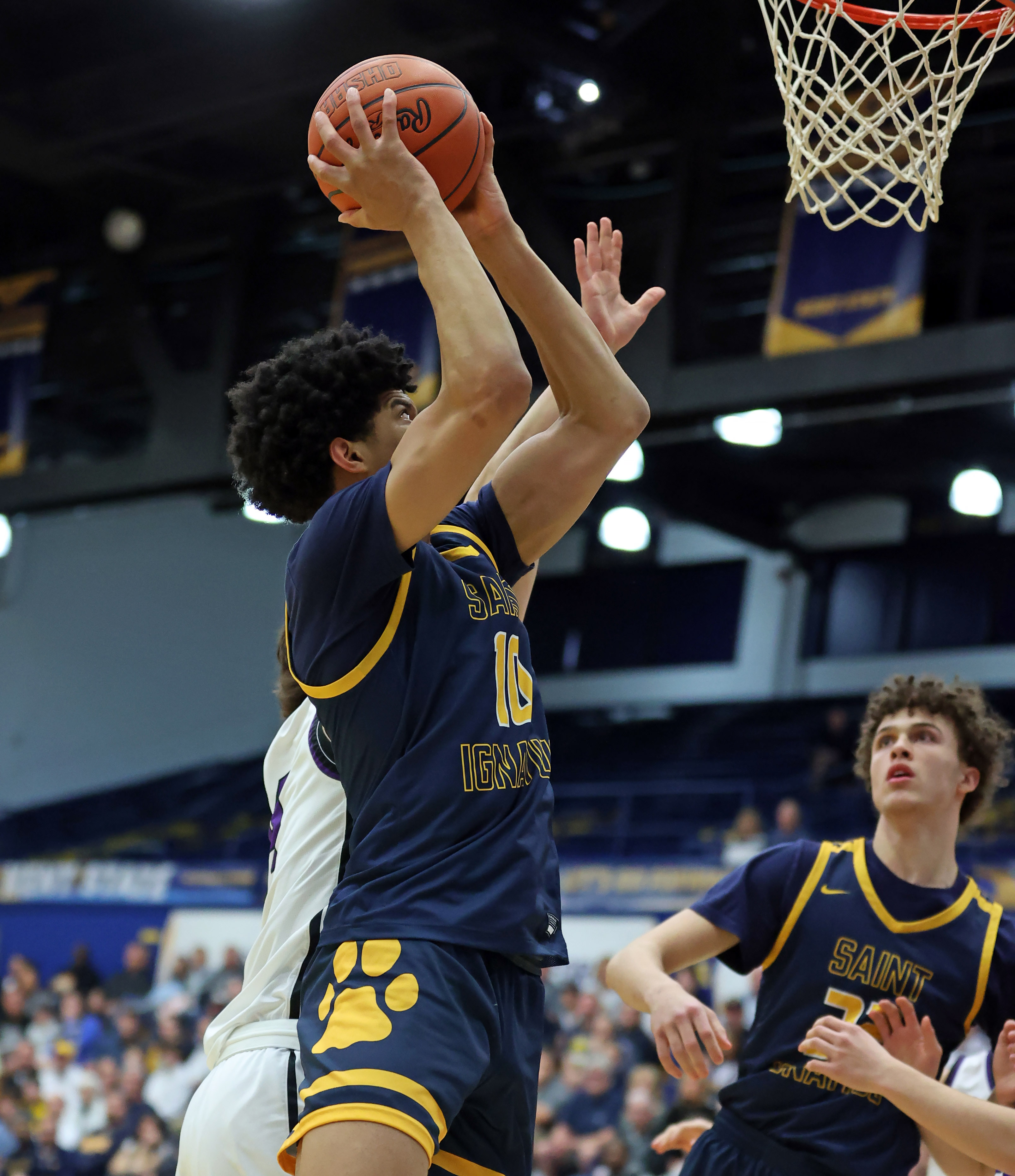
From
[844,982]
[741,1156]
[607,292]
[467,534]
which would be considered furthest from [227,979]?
[467,534]

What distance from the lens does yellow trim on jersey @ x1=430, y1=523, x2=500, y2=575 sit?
2.47 m

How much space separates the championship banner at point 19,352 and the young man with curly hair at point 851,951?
9255mm

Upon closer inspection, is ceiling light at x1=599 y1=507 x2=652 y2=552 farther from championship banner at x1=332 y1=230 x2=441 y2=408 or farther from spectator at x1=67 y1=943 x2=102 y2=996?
spectator at x1=67 y1=943 x2=102 y2=996

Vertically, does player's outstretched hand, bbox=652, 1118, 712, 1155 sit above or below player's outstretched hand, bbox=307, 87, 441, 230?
below

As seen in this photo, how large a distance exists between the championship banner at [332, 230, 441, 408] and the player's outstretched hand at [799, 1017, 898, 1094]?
6.68 meters

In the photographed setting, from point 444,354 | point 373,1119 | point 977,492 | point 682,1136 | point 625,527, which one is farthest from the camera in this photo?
point 625,527

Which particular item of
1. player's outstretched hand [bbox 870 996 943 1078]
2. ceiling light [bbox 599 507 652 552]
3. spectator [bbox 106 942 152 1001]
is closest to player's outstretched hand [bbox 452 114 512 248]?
player's outstretched hand [bbox 870 996 943 1078]

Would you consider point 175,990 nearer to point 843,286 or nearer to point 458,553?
point 843,286

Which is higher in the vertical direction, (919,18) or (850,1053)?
(919,18)

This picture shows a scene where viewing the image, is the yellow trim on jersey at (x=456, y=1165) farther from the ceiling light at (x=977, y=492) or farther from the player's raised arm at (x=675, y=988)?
the ceiling light at (x=977, y=492)

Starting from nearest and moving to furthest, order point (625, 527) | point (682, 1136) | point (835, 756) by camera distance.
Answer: point (682, 1136), point (835, 756), point (625, 527)

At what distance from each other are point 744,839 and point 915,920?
8548mm

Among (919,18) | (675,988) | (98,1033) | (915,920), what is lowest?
(98,1033)

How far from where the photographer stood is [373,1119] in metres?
1.91
